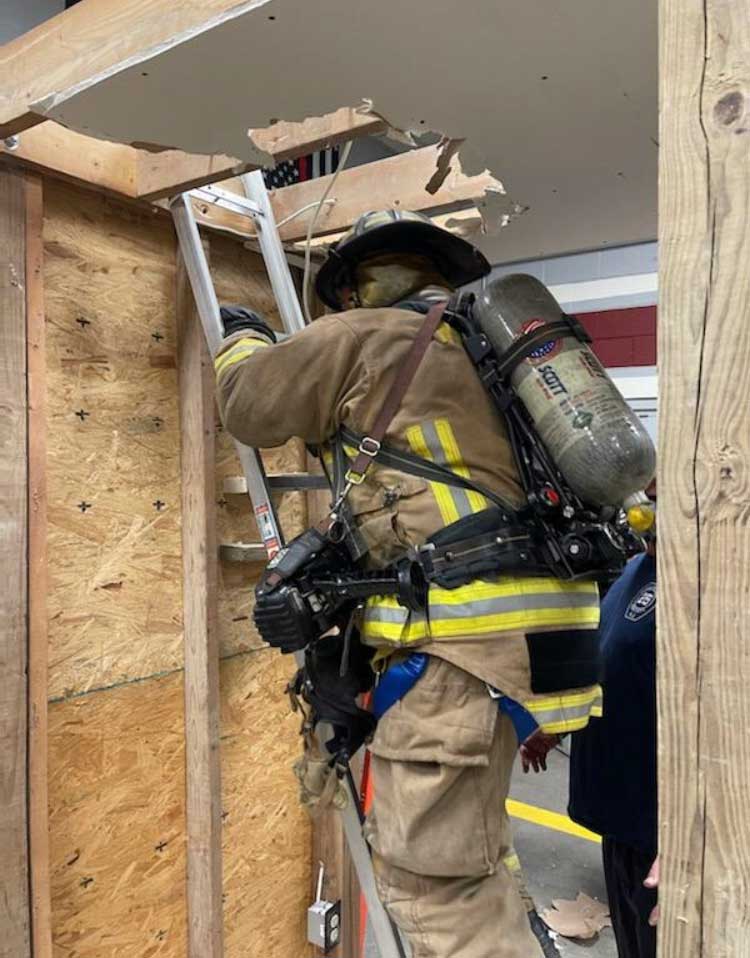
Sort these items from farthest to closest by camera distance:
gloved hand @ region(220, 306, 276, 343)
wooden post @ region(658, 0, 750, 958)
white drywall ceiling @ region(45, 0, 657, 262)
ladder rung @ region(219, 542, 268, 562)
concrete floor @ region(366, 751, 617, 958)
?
1. concrete floor @ region(366, 751, 617, 958)
2. ladder rung @ region(219, 542, 268, 562)
3. gloved hand @ region(220, 306, 276, 343)
4. white drywall ceiling @ region(45, 0, 657, 262)
5. wooden post @ region(658, 0, 750, 958)

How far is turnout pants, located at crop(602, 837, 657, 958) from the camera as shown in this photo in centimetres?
212

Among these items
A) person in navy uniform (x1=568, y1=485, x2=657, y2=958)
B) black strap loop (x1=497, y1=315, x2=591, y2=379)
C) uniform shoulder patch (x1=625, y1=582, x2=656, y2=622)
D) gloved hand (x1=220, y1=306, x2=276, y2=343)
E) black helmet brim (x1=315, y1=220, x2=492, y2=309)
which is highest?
black helmet brim (x1=315, y1=220, x2=492, y2=309)

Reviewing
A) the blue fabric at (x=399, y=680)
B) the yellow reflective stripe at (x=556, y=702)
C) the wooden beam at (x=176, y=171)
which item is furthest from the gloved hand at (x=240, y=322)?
the yellow reflective stripe at (x=556, y=702)

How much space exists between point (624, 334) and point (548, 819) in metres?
3.05

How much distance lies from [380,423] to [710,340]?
1.03 m

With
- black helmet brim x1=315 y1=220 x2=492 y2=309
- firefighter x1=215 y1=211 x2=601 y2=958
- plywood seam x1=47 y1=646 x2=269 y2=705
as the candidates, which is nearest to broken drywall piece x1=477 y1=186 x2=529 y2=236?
black helmet brim x1=315 y1=220 x2=492 y2=309

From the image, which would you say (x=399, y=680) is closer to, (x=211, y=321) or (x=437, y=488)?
(x=437, y=488)

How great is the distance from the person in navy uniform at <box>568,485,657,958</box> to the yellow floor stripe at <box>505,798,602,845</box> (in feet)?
6.68

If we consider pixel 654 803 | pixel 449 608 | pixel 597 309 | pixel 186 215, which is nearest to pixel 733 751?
pixel 449 608

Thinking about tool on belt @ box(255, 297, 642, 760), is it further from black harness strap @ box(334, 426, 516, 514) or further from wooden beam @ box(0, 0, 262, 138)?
wooden beam @ box(0, 0, 262, 138)

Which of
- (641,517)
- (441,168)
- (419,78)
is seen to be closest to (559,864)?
(641,517)

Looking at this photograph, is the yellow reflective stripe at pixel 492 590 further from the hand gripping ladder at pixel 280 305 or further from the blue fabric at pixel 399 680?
the hand gripping ladder at pixel 280 305

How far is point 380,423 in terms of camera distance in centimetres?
168

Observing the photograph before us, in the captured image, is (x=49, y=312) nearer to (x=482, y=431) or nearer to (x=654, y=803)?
(x=482, y=431)
